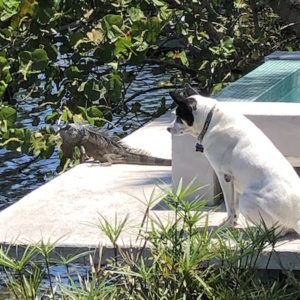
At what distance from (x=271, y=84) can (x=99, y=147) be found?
1.60m

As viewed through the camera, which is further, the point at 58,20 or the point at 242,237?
the point at 58,20

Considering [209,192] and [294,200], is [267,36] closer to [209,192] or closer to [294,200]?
[209,192]

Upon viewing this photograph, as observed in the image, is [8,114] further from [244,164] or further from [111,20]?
[244,164]

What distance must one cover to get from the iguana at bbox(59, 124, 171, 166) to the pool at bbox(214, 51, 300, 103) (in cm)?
77

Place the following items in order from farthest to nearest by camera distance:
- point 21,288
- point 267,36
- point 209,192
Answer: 1. point 267,36
2. point 209,192
3. point 21,288

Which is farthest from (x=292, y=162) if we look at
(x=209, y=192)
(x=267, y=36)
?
(x=267, y=36)

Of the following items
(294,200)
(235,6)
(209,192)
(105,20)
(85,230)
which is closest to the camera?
(294,200)

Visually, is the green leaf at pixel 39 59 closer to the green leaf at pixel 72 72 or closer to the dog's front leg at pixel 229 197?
the green leaf at pixel 72 72

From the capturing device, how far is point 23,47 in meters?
8.98

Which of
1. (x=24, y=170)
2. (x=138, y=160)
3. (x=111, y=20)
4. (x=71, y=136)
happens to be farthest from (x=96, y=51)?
(x=24, y=170)

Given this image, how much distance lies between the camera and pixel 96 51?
8.89 m

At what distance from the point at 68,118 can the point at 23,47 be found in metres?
0.82

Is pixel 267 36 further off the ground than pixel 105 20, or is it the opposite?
pixel 105 20

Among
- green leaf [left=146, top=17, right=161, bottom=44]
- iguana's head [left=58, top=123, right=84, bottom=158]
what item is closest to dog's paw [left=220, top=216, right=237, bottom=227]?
iguana's head [left=58, top=123, right=84, bottom=158]
